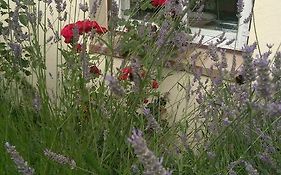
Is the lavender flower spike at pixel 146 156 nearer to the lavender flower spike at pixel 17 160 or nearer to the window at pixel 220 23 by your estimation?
the lavender flower spike at pixel 17 160

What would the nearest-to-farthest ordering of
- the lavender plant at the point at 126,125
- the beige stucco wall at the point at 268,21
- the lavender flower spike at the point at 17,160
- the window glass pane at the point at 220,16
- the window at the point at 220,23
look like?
1. the lavender flower spike at the point at 17,160
2. the lavender plant at the point at 126,125
3. the beige stucco wall at the point at 268,21
4. the window at the point at 220,23
5. the window glass pane at the point at 220,16

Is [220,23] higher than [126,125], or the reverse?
[220,23]

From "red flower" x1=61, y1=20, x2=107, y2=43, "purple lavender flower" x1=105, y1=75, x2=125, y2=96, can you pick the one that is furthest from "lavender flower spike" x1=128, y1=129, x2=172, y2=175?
"red flower" x1=61, y1=20, x2=107, y2=43

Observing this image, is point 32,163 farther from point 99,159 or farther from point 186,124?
point 186,124

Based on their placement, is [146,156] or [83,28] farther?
[83,28]

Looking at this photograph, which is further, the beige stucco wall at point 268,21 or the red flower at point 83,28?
the beige stucco wall at point 268,21

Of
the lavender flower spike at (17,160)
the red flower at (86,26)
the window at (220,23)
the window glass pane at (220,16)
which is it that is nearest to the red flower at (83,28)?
the red flower at (86,26)

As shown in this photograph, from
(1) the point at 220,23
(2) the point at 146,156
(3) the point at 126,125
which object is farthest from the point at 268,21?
(2) the point at 146,156

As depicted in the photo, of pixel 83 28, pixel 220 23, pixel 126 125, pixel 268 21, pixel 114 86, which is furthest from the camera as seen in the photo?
pixel 220 23

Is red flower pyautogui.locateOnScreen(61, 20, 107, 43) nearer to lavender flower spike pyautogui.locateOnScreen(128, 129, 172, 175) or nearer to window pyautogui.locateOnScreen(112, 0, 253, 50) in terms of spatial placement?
window pyautogui.locateOnScreen(112, 0, 253, 50)

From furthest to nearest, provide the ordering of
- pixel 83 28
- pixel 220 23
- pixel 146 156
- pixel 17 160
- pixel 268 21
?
1. pixel 220 23
2. pixel 268 21
3. pixel 83 28
4. pixel 17 160
5. pixel 146 156

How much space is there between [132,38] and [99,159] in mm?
1210

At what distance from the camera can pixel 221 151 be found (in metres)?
1.92

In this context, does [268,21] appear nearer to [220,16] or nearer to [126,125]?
[220,16]
